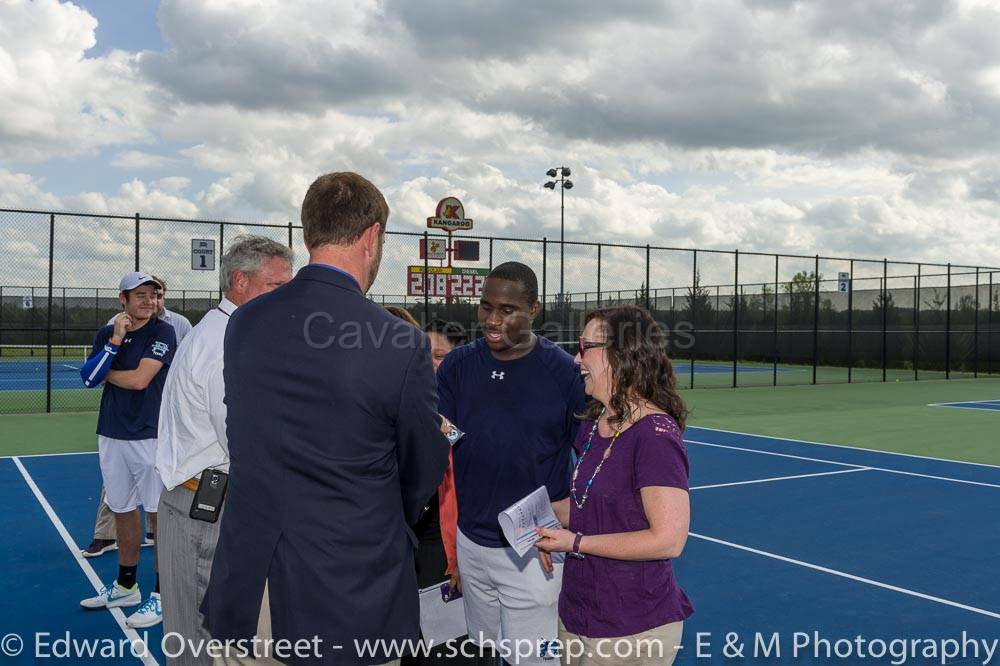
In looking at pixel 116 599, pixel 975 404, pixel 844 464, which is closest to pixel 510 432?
pixel 116 599

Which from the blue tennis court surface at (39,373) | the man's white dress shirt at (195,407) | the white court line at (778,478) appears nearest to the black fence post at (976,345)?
the blue tennis court surface at (39,373)

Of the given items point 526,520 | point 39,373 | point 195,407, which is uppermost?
point 195,407

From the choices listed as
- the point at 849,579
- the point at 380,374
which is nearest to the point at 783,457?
the point at 849,579

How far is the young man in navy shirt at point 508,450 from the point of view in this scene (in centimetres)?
339

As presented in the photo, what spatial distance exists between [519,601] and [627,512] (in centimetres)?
107

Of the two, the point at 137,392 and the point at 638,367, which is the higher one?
the point at 638,367

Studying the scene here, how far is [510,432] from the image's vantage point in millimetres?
3537

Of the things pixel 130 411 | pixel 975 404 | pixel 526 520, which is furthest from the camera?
pixel 975 404

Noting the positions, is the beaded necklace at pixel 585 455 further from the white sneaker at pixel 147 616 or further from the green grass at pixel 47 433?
the green grass at pixel 47 433

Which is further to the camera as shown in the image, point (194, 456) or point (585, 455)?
point (194, 456)

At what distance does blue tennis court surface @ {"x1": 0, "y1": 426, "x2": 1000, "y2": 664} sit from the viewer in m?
4.85

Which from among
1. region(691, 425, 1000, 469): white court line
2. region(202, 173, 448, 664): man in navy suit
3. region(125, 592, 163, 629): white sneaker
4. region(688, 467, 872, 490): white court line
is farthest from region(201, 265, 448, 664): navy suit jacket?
region(691, 425, 1000, 469): white court line

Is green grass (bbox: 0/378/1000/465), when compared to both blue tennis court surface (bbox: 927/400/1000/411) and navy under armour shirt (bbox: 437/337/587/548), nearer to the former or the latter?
blue tennis court surface (bbox: 927/400/1000/411)

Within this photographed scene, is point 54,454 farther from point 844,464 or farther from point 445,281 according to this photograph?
point 844,464
